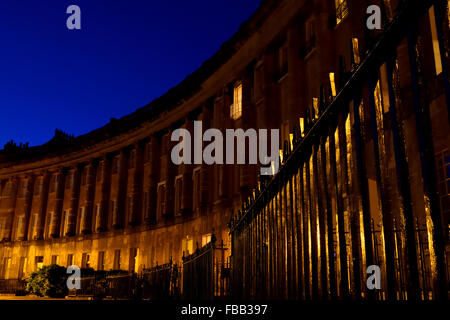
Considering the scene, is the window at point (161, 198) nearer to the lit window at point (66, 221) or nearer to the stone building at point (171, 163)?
the stone building at point (171, 163)

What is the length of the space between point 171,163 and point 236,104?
29.8 ft

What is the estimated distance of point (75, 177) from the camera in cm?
4394

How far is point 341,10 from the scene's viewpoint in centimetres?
1938

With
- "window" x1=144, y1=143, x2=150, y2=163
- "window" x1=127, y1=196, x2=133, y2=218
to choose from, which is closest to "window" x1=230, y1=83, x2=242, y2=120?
"window" x1=144, y1=143, x2=150, y2=163

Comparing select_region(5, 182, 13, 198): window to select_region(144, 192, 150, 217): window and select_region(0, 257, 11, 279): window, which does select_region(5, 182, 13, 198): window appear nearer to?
select_region(0, 257, 11, 279): window

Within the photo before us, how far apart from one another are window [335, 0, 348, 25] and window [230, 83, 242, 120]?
31.4 feet

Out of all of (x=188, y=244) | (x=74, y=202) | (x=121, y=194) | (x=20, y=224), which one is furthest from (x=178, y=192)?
(x=20, y=224)

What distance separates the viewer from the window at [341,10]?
62.4ft

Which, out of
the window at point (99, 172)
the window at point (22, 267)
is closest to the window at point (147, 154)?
the window at point (99, 172)

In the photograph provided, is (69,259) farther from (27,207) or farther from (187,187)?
(187,187)

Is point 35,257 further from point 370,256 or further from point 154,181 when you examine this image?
point 370,256

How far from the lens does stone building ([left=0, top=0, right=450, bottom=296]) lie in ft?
65.0

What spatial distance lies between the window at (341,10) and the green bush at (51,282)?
18566 mm
